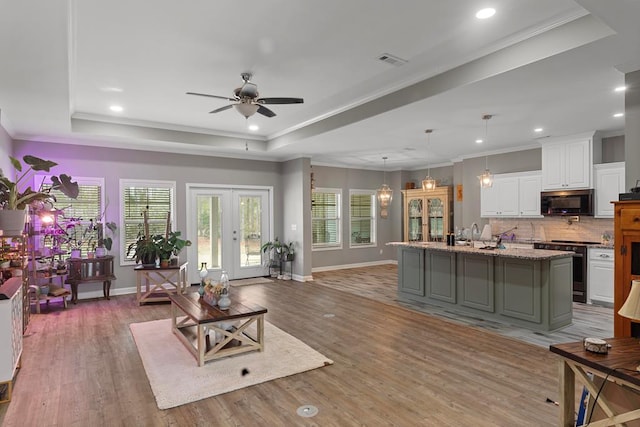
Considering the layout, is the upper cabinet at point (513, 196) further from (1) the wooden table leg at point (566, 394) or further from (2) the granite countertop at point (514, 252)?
(1) the wooden table leg at point (566, 394)

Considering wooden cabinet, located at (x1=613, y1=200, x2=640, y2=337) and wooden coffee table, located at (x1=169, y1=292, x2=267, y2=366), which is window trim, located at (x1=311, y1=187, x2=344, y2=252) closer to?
wooden coffee table, located at (x1=169, y1=292, x2=267, y2=366)

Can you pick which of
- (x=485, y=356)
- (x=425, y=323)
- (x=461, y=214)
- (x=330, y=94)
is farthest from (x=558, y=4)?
(x=461, y=214)

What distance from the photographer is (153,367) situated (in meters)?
3.51

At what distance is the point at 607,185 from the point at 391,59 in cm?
447

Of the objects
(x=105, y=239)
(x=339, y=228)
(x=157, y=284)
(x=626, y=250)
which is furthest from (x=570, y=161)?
(x=105, y=239)

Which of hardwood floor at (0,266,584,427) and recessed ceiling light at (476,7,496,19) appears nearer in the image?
hardwood floor at (0,266,584,427)

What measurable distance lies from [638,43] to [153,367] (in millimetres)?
4876

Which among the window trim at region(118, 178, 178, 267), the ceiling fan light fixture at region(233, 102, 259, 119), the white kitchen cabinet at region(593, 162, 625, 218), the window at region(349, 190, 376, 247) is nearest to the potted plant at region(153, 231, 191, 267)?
the window trim at region(118, 178, 178, 267)

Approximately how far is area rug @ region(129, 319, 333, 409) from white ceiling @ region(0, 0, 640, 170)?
2827mm

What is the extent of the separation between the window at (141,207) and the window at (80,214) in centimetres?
39

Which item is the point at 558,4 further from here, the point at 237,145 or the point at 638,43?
the point at 237,145

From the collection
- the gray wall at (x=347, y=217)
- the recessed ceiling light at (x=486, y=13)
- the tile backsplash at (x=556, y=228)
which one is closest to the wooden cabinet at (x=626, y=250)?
the recessed ceiling light at (x=486, y=13)

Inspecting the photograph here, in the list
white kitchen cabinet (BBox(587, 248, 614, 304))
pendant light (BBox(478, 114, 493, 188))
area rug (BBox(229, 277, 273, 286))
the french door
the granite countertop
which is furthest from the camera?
area rug (BBox(229, 277, 273, 286))

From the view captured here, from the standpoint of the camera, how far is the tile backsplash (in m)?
6.28
